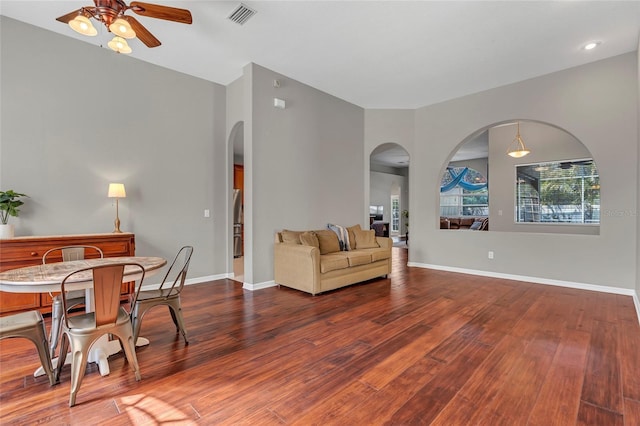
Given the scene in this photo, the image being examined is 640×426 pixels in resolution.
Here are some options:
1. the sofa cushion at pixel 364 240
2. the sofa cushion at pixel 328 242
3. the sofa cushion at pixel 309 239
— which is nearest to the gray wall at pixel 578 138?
the sofa cushion at pixel 364 240

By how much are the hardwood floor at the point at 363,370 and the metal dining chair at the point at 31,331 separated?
0.17 m

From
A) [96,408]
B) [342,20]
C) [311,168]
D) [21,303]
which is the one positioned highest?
[342,20]

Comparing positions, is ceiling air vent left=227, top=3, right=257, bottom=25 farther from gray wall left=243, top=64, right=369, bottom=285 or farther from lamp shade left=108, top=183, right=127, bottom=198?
lamp shade left=108, top=183, right=127, bottom=198

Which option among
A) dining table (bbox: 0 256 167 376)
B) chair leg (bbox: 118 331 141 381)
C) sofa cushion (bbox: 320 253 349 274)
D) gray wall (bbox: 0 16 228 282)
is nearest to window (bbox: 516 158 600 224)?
sofa cushion (bbox: 320 253 349 274)

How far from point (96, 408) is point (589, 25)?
18.6 ft

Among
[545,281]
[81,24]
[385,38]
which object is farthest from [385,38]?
[545,281]

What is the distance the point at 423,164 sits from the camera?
236 inches

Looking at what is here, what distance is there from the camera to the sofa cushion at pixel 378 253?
4801 mm

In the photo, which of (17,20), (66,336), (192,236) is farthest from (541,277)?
(17,20)

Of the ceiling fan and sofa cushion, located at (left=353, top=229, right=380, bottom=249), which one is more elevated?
the ceiling fan

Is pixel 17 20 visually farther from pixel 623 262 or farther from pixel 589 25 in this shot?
pixel 623 262

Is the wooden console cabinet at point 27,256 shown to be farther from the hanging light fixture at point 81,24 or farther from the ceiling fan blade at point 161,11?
the ceiling fan blade at point 161,11

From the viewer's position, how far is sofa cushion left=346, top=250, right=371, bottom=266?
443 cm

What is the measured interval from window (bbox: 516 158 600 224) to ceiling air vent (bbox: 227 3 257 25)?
23.9 feet
